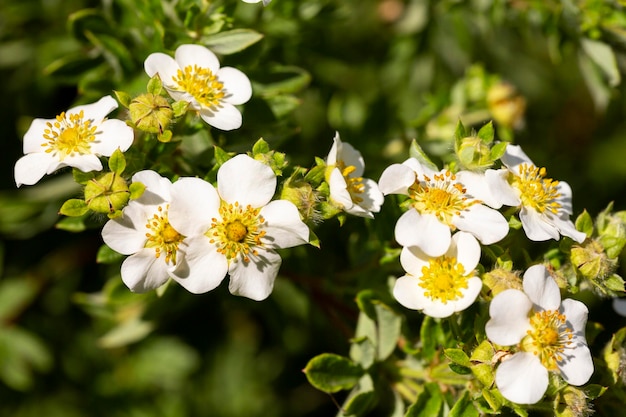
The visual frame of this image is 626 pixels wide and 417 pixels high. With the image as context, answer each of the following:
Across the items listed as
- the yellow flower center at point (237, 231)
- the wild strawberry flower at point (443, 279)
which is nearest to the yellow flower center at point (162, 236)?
the yellow flower center at point (237, 231)

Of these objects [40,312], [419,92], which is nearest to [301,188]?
[419,92]

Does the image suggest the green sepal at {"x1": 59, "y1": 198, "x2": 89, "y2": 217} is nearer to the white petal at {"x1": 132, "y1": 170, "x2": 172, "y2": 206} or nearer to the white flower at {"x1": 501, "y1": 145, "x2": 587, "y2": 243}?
the white petal at {"x1": 132, "y1": 170, "x2": 172, "y2": 206}

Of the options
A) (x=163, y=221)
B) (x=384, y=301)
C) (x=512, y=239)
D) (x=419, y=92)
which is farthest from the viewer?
(x=419, y=92)

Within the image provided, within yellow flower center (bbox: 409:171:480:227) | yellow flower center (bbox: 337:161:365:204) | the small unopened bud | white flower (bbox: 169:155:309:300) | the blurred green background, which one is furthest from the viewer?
the small unopened bud

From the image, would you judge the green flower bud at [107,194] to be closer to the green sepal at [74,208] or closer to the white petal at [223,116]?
the green sepal at [74,208]

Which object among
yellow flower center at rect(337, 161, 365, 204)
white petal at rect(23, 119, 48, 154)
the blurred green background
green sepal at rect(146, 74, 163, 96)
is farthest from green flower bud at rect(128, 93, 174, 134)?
yellow flower center at rect(337, 161, 365, 204)

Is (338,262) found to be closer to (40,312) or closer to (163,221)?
(163,221)
